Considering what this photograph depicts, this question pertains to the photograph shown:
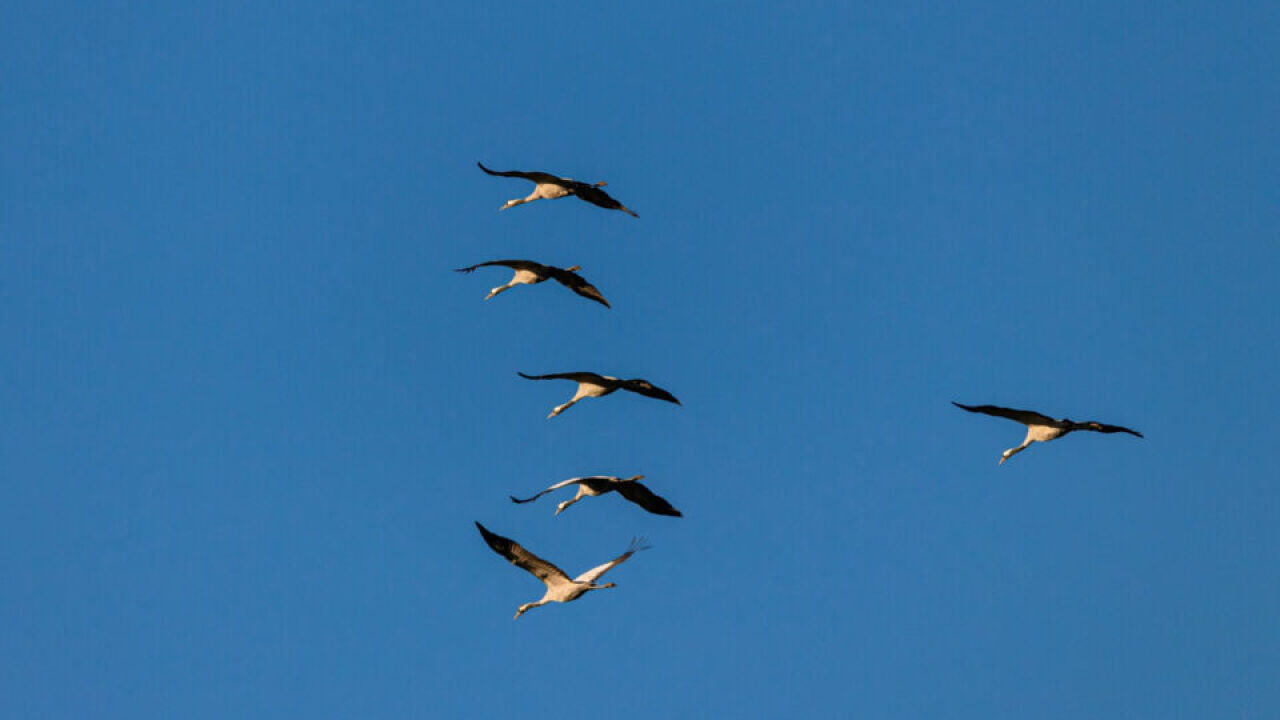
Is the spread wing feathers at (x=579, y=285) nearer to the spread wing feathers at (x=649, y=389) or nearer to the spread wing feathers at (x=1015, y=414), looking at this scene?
the spread wing feathers at (x=649, y=389)

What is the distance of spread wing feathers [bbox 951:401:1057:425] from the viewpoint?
47906 millimetres

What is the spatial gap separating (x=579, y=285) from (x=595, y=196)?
299 centimetres

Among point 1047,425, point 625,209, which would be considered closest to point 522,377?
point 625,209

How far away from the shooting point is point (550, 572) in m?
48.8

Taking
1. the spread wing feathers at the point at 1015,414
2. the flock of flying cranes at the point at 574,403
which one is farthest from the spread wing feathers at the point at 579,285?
the spread wing feathers at the point at 1015,414

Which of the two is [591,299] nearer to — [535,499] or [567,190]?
[567,190]

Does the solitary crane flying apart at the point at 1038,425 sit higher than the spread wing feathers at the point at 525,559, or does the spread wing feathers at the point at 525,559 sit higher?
the solitary crane flying apart at the point at 1038,425

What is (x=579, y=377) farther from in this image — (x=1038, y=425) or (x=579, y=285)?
(x=1038, y=425)

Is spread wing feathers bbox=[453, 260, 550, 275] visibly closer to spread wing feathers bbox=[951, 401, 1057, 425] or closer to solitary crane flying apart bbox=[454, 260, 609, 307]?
solitary crane flying apart bbox=[454, 260, 609, 307]

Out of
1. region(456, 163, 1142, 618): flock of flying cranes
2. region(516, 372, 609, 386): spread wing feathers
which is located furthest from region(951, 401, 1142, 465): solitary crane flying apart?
region(516, 372, 609, 386): spread wing feathers

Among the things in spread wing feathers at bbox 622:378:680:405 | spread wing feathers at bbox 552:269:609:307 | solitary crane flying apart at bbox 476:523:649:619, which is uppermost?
spread wing feathers at bbox 552:269:609:307

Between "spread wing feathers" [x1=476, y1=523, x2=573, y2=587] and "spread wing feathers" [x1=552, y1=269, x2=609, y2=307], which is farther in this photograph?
"spread wing feathers" [x1=552, y1=269, x2=609, y2=307]

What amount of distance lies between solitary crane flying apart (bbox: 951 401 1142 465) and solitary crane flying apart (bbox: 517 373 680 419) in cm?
878

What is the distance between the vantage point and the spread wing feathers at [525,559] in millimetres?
47250
